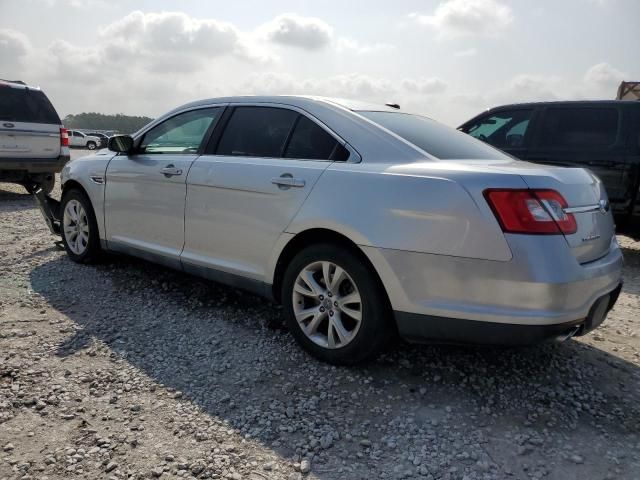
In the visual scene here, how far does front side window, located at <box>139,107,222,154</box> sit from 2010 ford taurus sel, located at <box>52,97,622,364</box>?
0.02 m

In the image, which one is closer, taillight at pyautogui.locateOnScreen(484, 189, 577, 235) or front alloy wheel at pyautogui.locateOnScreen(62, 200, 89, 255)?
taillight at pyautogui.locateOnScreen(484, 189, 577, 235)

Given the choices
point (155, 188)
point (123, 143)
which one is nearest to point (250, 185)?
point (155, 188)

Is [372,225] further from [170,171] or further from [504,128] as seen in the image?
[504,128]

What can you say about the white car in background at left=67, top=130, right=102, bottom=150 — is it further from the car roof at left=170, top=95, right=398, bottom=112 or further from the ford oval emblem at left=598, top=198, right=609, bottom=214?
the ford oval emblem at left=598, top=198, right=609, bottom=214

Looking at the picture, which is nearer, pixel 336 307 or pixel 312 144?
pixel 336 307

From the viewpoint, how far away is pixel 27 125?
28.8 ft

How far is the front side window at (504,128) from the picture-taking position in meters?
6.72

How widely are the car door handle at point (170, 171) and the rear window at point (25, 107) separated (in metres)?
6.00

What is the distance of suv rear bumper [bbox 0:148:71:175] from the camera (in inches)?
338

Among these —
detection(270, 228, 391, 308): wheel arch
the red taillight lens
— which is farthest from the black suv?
the red taillight lens

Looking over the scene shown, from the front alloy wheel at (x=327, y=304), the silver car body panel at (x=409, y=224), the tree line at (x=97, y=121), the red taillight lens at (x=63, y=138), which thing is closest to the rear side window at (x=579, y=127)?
the silver car body panel at (x=409, y=224)

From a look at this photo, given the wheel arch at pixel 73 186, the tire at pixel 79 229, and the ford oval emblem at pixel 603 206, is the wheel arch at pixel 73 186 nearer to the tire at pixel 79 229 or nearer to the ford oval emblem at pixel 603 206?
the tire at pixel 79 229

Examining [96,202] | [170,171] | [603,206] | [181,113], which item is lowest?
[96,202]

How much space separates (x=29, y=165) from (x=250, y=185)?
698 centimetres
